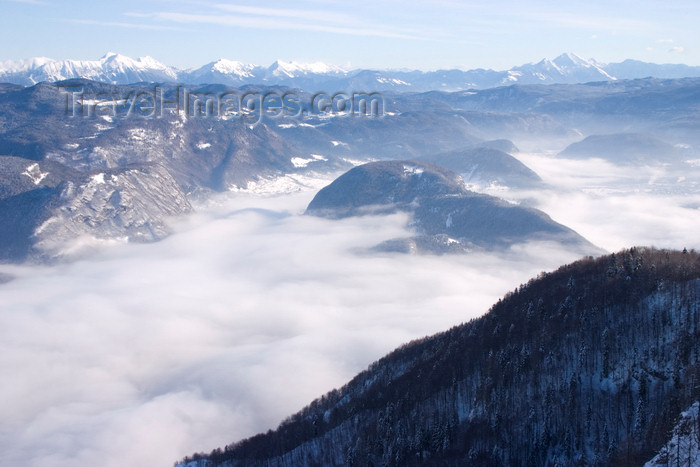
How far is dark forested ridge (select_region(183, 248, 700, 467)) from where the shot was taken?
83.6 metres

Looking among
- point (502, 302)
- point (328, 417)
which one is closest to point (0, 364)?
point (328, 417)

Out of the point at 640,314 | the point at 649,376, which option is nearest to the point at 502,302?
the point at 640,314

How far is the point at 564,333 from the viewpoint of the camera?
10062 cm

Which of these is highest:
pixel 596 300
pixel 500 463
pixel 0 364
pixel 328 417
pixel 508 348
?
pixel 596 300

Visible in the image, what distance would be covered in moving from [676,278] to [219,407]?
11560cm

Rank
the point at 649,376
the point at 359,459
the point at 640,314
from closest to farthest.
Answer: the point at 649,376
the point at 640,314
the point at 359,459

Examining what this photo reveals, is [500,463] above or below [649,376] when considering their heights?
below

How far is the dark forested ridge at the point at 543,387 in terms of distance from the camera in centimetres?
8356

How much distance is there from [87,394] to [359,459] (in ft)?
344

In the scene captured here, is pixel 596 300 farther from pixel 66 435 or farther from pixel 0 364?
pixel 0 364

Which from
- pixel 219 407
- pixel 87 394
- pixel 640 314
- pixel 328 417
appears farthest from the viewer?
pixel 87 394

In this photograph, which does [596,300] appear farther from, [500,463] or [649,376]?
[500,463]

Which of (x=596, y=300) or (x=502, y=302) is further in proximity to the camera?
(x=502, y=302)

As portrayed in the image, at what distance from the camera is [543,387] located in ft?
311
